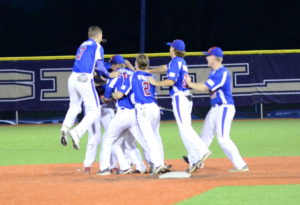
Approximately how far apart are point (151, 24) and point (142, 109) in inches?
1195

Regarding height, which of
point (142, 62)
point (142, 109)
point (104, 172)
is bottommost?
point (104, 172)

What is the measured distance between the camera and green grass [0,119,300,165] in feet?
48.3

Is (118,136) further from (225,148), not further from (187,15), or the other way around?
(187,15)

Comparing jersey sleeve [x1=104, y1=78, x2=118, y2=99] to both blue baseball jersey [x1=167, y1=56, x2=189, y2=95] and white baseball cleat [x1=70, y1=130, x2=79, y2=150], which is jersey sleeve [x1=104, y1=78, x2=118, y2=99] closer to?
white baseball cleat [x1=70, y1=130, x2=79, y2=150]

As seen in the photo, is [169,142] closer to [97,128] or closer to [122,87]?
[97,128]

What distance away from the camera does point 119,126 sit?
11.6 meters

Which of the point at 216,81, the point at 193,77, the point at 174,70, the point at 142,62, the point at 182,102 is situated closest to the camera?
the point at 142,62

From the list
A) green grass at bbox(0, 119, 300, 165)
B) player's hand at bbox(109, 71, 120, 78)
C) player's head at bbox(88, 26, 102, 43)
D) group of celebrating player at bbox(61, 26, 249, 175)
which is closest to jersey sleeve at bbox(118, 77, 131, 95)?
group of celebrating player at bbox(61, 26, 249, 175)

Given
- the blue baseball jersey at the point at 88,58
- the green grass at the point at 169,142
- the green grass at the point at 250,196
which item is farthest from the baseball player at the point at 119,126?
the green grass at the point at 169,142

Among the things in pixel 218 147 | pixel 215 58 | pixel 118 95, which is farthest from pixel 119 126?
pixel 218 147

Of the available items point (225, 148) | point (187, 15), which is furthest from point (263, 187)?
point (187, 15)

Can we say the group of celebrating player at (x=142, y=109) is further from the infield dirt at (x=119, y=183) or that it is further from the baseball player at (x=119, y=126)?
the infield dirt at (x=119, y=183)

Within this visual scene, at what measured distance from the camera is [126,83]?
11.5 metres

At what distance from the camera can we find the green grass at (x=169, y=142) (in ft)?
48.3
